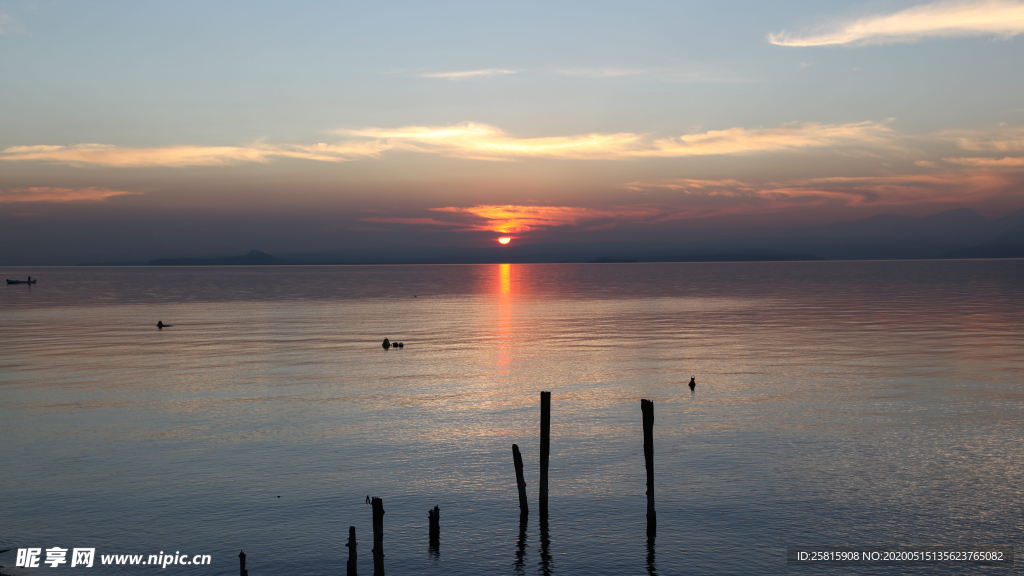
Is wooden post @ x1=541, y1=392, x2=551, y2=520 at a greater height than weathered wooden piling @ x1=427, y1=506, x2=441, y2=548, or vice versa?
wooden post @ x1=541, y1=392, x2=551, y2=520

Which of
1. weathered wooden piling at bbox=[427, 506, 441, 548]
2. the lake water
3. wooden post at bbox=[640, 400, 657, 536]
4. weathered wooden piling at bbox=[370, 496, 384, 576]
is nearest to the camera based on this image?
weathered wooden piling at bbox=[370, 496, 384, 576]

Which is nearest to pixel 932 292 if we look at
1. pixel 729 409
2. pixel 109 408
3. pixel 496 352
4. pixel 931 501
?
pixel 496 352

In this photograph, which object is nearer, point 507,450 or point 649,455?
point 649,455

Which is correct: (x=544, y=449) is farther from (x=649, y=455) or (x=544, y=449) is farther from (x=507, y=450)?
(x=507, y=450)

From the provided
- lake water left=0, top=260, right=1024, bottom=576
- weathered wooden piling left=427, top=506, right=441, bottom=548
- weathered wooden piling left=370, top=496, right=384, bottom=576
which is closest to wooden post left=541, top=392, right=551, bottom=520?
Answer: lake water left=0, top=260, right=1024, bottom=576

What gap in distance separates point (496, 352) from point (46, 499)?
4443cm

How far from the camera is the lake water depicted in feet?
77.3

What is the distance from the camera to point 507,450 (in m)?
33.7

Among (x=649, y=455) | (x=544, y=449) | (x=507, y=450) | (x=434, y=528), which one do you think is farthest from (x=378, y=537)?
(x=507, y=450)

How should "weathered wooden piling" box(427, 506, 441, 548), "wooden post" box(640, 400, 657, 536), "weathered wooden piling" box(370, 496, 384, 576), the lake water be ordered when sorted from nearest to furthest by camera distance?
"weathered wooden piling" box(370, 496, 384, 576), "weathered wooden piling" box(427, 506, 441, 548), the lake water, "wooden post" box(640, 400, 657, 536)

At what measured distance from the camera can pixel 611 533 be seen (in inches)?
950

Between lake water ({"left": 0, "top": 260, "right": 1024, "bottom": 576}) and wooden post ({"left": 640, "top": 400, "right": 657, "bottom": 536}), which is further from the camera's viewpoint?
wooden post ({"left": 640, "top": 400, "right": 657, "bottom": 536})

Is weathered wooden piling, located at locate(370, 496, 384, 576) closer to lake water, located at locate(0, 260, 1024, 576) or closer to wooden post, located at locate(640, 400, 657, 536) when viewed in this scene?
lake water, located at locate(0, 260, 1024, 576)

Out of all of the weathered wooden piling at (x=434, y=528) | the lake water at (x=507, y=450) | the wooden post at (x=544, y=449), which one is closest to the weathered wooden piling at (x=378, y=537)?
the lake water at (x=507, y=450)
